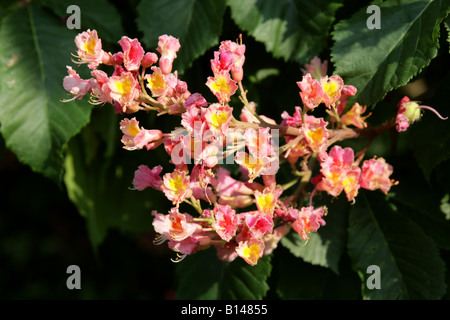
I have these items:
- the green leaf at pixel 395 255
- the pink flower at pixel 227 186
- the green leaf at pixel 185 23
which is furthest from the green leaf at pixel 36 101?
the green leaf at pixel 395 255

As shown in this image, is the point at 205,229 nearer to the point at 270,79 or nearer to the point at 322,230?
the point at 322,230

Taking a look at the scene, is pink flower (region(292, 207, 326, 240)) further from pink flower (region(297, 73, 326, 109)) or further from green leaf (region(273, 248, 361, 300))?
green leaf (region(273, 248, 361, 300))

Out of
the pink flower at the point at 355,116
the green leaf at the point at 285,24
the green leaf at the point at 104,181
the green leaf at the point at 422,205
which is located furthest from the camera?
the green leaf at the point at 104,181

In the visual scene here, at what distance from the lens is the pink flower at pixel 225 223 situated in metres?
0.97

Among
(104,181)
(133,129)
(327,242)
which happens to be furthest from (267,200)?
(104,181)

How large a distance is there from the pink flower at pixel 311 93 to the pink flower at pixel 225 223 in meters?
0.27

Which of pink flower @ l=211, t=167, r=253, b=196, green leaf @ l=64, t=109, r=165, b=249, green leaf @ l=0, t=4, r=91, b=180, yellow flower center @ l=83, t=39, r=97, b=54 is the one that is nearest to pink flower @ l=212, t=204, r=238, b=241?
pink flower @ l=211, t=167, r=253, b=196

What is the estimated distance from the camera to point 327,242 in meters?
1.38

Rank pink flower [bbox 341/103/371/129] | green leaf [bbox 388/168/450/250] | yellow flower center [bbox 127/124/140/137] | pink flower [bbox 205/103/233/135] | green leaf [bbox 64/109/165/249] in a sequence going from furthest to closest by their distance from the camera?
green leaf [bbox 64/109/165/249], green leaf [bbox 388/168/450/250], pink flower [bbox 341/103/371/129], yellow flower center [bbox 127/124/140/137], pink flower [bbox 205/103/233/135]

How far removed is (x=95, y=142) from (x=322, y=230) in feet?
2.83

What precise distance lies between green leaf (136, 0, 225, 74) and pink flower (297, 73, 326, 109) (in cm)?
41

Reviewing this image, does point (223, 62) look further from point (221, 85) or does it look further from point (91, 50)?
point (91, 50)

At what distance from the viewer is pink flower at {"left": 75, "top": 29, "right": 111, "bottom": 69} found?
39.9 inches

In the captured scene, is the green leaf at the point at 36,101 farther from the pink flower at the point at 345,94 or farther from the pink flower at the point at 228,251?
the pink flower at the point at 345,94
